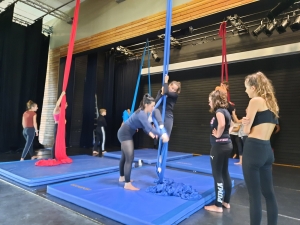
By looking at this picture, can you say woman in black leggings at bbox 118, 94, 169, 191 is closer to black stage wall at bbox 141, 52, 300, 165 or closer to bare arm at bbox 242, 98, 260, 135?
bare arm at bbox 242, 98, 260, 135

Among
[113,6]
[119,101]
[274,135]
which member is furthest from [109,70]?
[274,135]

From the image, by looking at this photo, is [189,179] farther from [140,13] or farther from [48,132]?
[48,132]

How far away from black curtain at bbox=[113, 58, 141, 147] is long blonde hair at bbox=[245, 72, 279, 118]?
6.95 m

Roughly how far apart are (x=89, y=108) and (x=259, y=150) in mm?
6852

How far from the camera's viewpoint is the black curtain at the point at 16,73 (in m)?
6.21

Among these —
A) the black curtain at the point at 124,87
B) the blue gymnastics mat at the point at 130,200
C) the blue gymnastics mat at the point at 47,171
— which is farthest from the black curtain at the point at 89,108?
the blue gymnastics mat at the point at 130,200

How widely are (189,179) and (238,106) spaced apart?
3.81 m

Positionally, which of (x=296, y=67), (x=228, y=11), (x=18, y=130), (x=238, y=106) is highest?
(x=228, y=11)

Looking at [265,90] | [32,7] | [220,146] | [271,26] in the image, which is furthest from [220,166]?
[32,7]

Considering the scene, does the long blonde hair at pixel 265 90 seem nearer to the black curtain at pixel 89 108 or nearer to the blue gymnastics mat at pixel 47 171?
the blue gymnastics mat at pixel 47 171

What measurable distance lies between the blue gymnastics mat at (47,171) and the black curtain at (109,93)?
4078 mm

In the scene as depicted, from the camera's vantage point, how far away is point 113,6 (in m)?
5.95

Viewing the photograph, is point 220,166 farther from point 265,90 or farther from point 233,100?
point 233,100

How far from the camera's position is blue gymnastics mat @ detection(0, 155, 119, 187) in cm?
309
